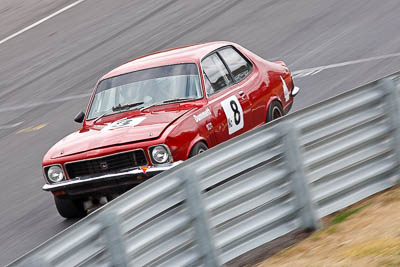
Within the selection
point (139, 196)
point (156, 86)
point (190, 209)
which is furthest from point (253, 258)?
point (156, 86)

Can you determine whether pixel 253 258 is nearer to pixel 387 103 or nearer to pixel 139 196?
pixel 139 196

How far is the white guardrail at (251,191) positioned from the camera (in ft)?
17.0

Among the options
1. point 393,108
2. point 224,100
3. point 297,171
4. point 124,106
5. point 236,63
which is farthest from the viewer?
point 236,63

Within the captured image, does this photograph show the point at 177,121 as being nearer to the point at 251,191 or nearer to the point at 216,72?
the point at 216,72

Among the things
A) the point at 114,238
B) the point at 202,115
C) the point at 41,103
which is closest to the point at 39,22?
the point at 41,103

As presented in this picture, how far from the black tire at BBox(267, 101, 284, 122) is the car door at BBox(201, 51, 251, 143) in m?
0.46

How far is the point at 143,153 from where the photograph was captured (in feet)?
26.1

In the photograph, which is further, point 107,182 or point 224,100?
point 224,100

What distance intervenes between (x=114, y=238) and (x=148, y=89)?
408cm

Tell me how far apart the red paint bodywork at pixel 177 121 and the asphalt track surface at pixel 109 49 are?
95cm

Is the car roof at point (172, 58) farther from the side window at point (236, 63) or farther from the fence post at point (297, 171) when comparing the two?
the fence post at point (297, 171)

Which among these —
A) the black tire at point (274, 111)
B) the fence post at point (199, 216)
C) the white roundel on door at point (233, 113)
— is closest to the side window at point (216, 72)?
the white roundel on door at point (233, 113)

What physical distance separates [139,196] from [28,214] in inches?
169

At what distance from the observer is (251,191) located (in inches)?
244
